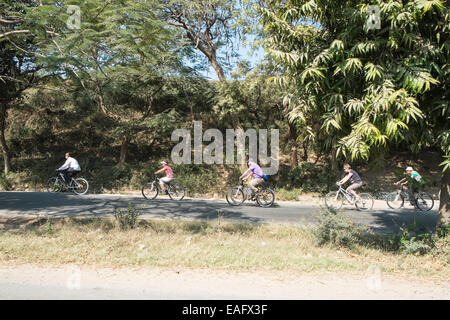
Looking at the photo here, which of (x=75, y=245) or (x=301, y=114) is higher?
(x=301, y=114)

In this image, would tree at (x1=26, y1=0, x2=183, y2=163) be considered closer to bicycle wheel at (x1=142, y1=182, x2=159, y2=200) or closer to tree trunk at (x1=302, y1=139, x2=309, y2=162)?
bicycle wheel at (x1=142, y1=182, x2=159, y2=200)

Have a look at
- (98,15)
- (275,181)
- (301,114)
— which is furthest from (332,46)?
(275,181)

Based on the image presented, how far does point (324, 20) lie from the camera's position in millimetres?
5680

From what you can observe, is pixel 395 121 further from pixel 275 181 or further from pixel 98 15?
pixel 275 181

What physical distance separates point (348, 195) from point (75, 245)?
31.9 feet

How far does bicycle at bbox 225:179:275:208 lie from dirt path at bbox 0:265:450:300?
279 inches

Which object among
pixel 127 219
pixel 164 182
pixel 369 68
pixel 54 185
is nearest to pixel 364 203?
pixel 369 68

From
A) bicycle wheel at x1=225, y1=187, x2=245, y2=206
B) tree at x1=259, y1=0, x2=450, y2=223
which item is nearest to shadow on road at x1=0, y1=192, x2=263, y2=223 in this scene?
bicycle wheel at x1=225, y1=187, x2=245, y2=206

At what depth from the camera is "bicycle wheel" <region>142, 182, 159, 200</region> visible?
13.4 meters

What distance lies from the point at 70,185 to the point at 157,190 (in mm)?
4195

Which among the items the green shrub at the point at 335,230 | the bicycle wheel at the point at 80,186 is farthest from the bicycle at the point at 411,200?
the bicycle wheel at the point at 80,186

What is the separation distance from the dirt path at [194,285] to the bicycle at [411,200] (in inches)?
326

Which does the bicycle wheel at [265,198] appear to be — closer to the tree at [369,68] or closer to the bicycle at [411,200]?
the bicycle at [411,200]

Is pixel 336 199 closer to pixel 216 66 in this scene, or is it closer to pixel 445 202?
pixel 445 202
